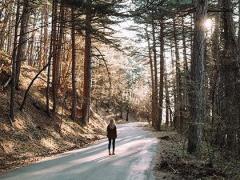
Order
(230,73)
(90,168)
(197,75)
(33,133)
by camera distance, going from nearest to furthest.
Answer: (90,168) < (197,75) < (230,73) < (33,133)

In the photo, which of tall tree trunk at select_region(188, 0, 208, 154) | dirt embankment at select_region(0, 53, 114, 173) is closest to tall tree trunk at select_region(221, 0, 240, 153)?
tall tree trunk at select_region(188, 0, 208, 154)

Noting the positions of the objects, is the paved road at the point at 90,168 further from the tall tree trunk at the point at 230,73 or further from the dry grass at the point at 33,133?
the tall tree trunk at the point at 230,73

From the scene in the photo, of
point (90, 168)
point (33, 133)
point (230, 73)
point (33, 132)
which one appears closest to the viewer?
point (90, 168)

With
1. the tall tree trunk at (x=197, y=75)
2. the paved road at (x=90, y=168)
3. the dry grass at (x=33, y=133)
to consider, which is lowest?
the paved road at (x=90, y=168)

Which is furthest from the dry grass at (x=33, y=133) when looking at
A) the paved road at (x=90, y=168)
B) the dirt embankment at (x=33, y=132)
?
the paved road at (x=90, y=168)

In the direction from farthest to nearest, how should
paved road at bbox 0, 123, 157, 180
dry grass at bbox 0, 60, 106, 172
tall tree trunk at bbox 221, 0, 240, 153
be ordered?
tall tree trunk at bbox 221, 0, 240, 153
dry grass at bbox 0, 60, 106, 172
paved road at bbox 0, 123, 157, 180

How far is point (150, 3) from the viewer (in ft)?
47.5

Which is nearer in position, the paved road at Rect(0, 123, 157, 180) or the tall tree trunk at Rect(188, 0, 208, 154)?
the paved road at Rect(0, 123, 157, 180)

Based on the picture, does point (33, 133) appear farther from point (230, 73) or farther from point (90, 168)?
point (230, 73)

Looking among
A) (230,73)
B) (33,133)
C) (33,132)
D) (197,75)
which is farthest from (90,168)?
(230,73)

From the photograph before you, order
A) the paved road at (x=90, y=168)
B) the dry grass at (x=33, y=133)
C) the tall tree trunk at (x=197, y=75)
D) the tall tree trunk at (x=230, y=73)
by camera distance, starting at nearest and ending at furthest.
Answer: the paved road at (x=90, y=168)
the dry grass at (x=33, y=133)
the tall tree trunk at (x=197, y=75)
the tall tree trunk at (x=230, y=73)

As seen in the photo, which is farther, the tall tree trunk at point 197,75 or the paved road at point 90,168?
the tall tree trunk at point 197,75

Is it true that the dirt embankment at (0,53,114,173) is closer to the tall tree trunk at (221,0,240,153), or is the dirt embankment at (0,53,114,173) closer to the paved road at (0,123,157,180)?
the paved road at (0,123,157,180)

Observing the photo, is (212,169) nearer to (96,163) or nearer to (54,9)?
(96,163)
